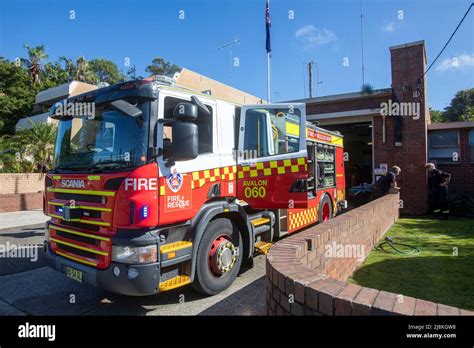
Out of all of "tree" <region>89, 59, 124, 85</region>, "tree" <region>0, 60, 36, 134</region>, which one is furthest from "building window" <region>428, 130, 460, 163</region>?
"tree" <region>89, 59, 124, 85</region>

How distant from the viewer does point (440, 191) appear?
10719 millimetres

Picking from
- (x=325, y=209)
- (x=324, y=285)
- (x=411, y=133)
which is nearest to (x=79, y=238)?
(x=324, y=285)

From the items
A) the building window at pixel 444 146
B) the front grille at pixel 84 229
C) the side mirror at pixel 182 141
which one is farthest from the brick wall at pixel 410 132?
the front grille at pixel 84 229

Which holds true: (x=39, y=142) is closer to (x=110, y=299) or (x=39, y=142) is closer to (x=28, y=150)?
(x=28, y=150)

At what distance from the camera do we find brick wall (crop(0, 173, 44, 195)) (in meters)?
14.3

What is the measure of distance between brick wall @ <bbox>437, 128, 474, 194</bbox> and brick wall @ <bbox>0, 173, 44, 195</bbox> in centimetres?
1792

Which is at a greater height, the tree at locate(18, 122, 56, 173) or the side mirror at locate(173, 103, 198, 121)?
the tree at locate(18, 122, 56, 173)

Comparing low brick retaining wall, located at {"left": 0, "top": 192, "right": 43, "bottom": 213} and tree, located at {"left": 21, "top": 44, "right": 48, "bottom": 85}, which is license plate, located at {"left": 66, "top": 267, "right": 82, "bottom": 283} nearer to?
low brick retaining wall, located at {"left": 0, "top": 192, "right": 43, "bottom": 213}

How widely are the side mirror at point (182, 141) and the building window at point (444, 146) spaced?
40.3ft

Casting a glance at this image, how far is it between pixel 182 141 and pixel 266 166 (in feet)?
6.11

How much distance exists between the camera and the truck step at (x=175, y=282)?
3662 mm

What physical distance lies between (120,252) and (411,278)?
154 inches

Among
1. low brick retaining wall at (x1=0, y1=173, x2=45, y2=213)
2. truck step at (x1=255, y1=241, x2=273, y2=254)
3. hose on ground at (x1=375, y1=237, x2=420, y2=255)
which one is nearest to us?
truck step at (x1=255, y1=241, x2=273, y2=254)
